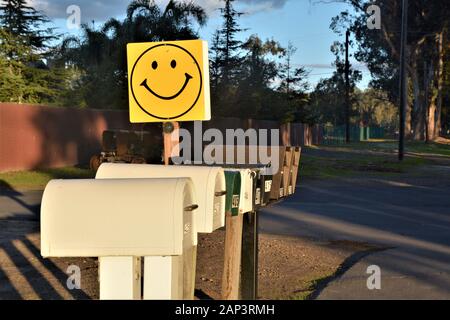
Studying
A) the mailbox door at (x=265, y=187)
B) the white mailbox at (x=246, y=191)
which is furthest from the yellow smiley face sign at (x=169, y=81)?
the mailbox door at (x=265, y=187)

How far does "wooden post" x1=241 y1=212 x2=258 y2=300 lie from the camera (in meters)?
6.07

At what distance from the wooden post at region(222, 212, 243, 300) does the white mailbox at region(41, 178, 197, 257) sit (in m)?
1.49

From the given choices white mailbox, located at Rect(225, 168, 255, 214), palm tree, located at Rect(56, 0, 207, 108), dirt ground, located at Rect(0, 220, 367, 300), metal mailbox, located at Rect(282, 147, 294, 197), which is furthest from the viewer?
palm tree, located at Rect(56, 0, 207, 108)

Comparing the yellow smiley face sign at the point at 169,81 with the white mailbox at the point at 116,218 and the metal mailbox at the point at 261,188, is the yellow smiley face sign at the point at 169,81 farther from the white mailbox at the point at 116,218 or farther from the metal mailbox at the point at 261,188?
the white mailbox at the point at 116,218

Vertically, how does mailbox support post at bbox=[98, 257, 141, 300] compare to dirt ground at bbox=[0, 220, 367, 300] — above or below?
above

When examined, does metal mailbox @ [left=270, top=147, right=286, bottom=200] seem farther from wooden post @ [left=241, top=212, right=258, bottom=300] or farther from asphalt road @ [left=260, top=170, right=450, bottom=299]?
asphalt road @ [left=260, top=170, right=450, bottom=299]

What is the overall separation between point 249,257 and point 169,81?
5.60 ft

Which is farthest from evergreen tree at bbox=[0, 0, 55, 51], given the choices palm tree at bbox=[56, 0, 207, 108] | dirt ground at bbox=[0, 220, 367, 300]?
dirt ground at bbox=[0, 220, 367, 300]

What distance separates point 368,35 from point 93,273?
59.2 metres

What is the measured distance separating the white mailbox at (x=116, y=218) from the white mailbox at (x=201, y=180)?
2.51ft

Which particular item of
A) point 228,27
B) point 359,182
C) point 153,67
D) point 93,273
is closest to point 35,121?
point 359,182

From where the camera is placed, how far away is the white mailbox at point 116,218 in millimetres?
3967

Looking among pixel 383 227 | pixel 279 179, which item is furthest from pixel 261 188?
pixel 383 227
